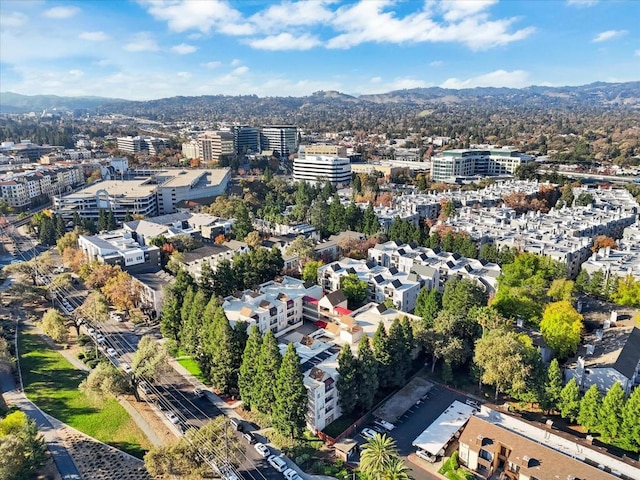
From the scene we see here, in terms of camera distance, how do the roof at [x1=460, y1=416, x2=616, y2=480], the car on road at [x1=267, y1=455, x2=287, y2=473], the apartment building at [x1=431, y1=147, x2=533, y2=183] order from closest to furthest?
the roof at [x1=460, y1=416, x2=616, y2=480]
the car on road at [x1=267, y1=455, x2=287, y2=473]
the apartment building at [x1=431, y1=147, x2=533, y2=183]

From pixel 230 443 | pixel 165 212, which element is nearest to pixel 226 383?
pixel 230 443

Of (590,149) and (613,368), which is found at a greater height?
(590,149)

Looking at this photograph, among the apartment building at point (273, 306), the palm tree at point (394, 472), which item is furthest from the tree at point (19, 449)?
the palm tree at point (394, 472)

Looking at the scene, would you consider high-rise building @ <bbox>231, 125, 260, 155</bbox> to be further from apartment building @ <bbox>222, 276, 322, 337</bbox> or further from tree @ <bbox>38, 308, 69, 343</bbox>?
tree @ <bbox>38, 308, 69, 343</bbox>

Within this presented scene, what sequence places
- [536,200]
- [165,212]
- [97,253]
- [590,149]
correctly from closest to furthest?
[97,253] < [536,200] < [165,212] < [590,149]

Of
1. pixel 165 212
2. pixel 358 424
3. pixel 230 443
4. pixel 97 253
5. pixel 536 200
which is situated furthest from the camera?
pixel 165 212

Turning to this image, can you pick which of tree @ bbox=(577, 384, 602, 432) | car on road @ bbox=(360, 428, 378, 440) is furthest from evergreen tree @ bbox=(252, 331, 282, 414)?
tree @ bbox=(577, 384, 602, 432)

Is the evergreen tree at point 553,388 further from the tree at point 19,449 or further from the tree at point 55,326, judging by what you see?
the tree at point 55,326

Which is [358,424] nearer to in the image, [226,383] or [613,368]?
[226,383]
